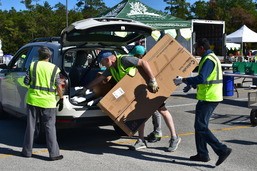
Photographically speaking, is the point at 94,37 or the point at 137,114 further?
the point at 94,37

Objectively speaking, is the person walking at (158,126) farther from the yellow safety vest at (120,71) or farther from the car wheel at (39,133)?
the car wheel at (39,133)

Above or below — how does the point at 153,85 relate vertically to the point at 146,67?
below

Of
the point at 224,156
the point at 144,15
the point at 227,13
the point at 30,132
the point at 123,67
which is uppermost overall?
the point at 227,13

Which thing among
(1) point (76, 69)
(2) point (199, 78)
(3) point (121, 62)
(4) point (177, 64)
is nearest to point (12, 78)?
(1) point (76, 69)

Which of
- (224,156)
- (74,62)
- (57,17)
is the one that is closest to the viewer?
(224,156)

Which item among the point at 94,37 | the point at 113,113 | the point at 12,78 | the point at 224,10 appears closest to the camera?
the point at 113,113

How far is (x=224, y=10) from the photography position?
62.5 metres

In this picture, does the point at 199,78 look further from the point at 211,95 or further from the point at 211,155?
the point at 211,155

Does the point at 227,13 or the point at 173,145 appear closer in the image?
the point at 173,145

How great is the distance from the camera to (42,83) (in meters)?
5.74

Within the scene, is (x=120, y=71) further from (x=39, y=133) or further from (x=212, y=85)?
(x=39, y=133)

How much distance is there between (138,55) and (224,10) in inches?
2346

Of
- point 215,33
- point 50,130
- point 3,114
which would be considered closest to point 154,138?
point 50,130

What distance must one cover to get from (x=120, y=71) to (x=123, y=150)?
136 centimetres
